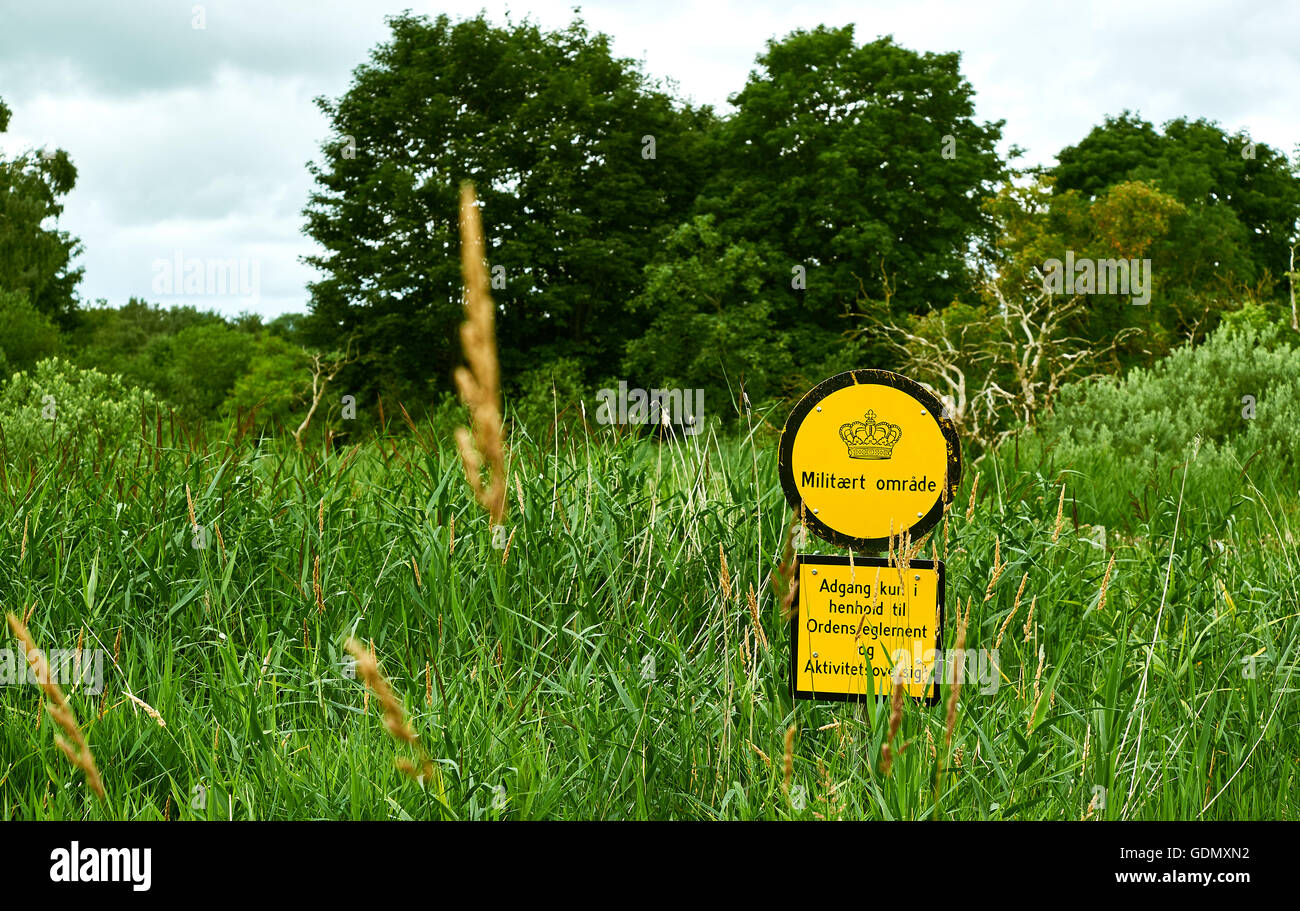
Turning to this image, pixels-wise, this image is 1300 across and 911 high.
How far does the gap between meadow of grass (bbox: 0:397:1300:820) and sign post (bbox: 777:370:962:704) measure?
0.41ft

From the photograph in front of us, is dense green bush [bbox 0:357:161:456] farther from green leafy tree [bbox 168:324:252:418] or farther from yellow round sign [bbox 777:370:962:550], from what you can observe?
green leafy tree [bbox 168:324:252:418]

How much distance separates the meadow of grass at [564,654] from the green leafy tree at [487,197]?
2128 centimetres

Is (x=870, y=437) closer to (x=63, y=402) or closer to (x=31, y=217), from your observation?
(x=63, y=402)

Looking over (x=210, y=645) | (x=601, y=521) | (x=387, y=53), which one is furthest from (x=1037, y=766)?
(x=387, y=53)

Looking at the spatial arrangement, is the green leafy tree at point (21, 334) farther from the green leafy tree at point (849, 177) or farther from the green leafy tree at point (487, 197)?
the green leafy tree at point (849, 177)

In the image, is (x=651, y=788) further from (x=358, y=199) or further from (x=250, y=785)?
(x=358, y=199)

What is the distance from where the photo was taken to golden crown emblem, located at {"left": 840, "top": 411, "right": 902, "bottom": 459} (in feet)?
8.02

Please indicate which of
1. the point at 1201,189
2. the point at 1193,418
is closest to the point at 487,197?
the point at 1193,418

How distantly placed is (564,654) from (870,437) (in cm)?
114

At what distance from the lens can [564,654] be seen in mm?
2994

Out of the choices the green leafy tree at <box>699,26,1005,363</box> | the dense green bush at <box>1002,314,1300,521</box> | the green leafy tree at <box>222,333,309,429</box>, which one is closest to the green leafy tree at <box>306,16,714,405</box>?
the green leafy tree at <box>699,26,1005,363</box>

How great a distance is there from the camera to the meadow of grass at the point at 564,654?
7.37 feet

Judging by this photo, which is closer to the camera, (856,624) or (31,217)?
(856,624)
